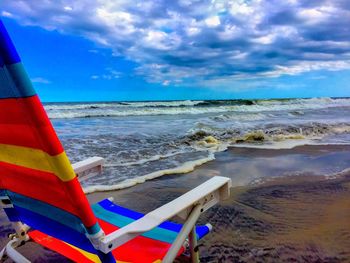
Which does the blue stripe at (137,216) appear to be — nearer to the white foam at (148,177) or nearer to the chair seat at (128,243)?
the chair seat at (128,243)

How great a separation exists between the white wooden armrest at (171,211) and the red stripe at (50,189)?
139 mm

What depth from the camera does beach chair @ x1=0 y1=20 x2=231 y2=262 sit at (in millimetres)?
1200

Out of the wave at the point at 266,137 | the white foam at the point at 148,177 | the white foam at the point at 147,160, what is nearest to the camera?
the white foam at the point at 148,177

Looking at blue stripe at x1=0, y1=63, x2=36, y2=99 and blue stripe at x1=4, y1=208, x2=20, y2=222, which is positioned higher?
blue stripe at x1=0, y1=63, x2=36, y2=99

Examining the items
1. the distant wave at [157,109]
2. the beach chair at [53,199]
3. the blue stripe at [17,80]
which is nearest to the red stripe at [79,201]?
the beach chair at [53,199]

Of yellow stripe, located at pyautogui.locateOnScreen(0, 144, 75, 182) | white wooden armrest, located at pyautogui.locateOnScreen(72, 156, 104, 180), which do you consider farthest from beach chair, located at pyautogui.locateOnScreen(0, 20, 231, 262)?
white wooden armrest, located at pyautogui.locateOnScreen(72, 156, 104, 180)

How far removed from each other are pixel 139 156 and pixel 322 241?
440 cm

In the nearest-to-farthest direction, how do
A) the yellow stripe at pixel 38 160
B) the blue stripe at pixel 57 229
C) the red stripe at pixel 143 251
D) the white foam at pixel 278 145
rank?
the yellow stripe at pixel 38 160 < the blue stripe at pixel 57 229 < the red stripe at pixel 143 251 < the white foam at pixel 278 145

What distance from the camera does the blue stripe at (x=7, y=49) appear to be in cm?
106

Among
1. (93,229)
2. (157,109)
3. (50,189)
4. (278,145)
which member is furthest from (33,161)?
(157,109)

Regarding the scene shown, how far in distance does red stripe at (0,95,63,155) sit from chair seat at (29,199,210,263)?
77cm

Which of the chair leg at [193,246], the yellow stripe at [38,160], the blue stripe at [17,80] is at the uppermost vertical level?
the blue stripe at [17,80]

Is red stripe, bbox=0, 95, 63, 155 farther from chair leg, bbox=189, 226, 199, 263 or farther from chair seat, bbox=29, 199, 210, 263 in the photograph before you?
chair leg, bbox=189, 226, 199, 263

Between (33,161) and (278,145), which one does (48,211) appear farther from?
(278,145)
